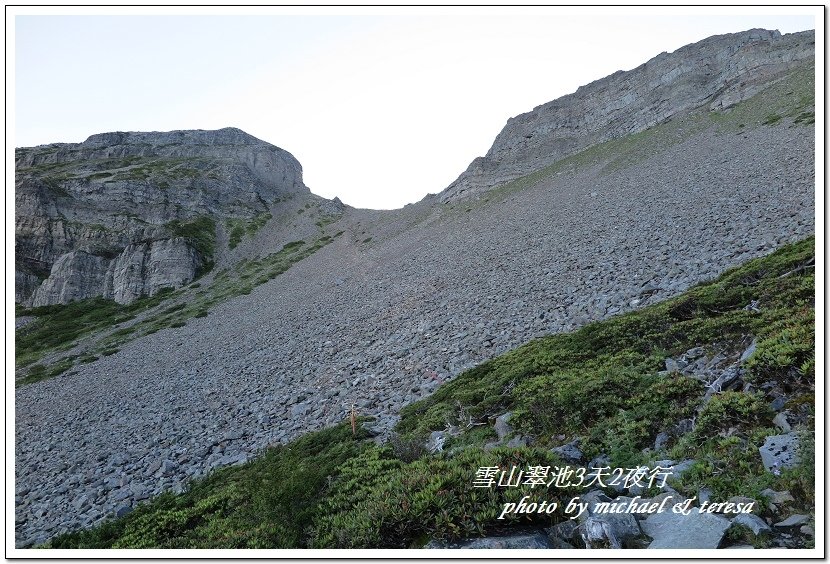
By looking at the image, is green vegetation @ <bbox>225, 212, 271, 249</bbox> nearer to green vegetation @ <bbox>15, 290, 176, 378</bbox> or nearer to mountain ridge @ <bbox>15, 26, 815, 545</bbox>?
green vegetation @ <bbox>15, 290, 176, 378</bbox>

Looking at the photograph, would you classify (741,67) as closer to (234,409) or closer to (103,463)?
(234,409)

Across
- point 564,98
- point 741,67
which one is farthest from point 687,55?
point 564,98

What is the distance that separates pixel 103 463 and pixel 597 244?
25166 mm

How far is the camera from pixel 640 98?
60.0 metres

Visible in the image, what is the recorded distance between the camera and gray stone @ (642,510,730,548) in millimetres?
5078

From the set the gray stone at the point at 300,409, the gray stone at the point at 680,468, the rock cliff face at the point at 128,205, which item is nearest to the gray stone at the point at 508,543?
the gray stone at the point at 680,468

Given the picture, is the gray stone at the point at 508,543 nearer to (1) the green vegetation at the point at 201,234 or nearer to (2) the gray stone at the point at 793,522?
(2) the gray stone at the point at 793,522

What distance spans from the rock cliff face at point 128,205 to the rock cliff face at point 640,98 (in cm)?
4705

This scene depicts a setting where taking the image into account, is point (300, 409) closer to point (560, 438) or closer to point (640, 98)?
point (560, 438)

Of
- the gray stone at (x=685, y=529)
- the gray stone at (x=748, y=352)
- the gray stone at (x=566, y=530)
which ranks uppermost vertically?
the gray stone at (x=748, y=352)

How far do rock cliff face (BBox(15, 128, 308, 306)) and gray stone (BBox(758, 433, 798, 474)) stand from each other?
225 ft

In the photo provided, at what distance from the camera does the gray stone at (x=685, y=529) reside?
508 cm

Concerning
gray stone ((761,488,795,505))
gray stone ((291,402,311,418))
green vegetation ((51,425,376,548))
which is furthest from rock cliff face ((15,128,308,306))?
gray stone ((761,488,795,505))

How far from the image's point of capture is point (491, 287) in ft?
75.7
